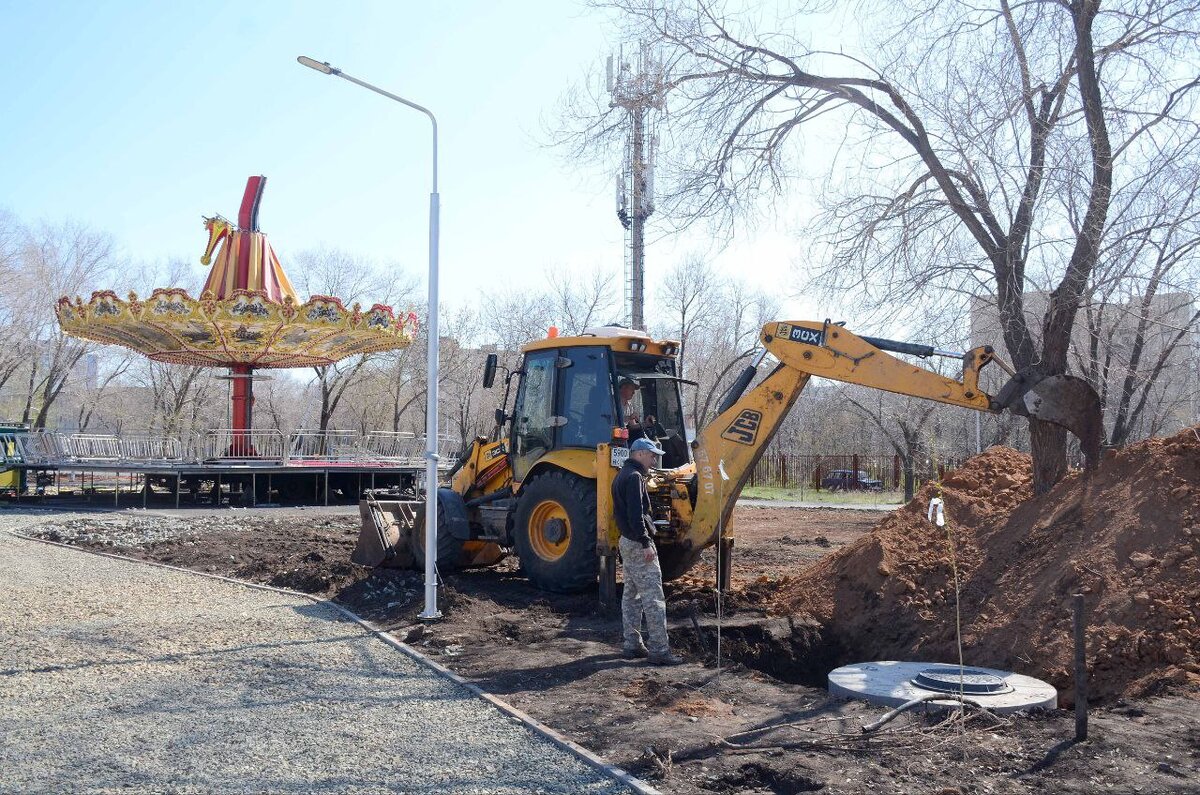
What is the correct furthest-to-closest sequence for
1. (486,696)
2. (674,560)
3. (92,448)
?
(92,448)
(674,560)
(486,696)

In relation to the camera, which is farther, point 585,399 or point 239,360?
point 239,360

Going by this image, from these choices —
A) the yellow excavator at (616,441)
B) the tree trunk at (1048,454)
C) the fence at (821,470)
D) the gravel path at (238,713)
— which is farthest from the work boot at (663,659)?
the fence at (821,470)

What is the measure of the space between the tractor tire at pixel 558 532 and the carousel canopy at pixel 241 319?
19303mm

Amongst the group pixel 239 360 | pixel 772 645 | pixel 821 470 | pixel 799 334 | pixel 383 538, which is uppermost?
pixel 239 360

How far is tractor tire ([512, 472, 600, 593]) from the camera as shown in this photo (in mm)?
10391

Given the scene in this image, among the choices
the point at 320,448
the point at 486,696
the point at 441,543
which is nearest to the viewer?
the point at 486,696

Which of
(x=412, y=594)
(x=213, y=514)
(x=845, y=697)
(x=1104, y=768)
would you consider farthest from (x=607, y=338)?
(x=213, y=514)

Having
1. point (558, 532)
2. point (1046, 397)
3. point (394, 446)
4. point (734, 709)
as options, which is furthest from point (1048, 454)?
point (394, 446)

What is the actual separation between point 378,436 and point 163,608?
21.6 metres

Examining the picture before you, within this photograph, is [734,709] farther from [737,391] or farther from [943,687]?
[737,391]

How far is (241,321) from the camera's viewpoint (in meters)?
28.0

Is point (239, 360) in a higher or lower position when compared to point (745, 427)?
higher

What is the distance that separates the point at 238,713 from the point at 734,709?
3.29m

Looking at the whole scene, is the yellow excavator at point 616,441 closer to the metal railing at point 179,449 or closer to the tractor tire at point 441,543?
the tractor tire at point 441,543
